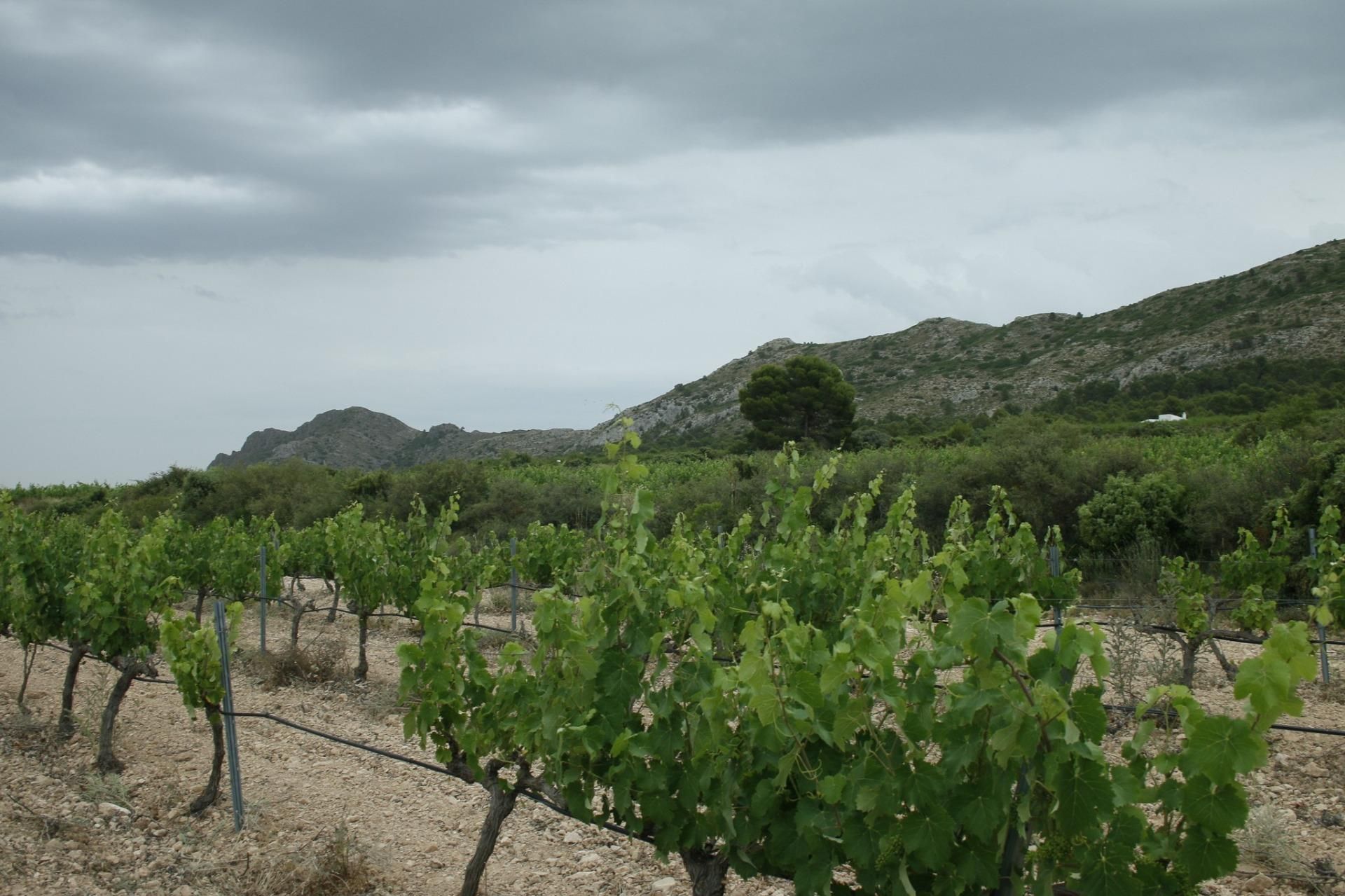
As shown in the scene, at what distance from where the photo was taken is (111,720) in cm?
610

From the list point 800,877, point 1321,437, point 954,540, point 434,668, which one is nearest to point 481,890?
point 434,668

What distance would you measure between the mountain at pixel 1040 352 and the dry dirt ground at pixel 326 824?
1177 inches

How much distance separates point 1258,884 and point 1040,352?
43370 millimetres

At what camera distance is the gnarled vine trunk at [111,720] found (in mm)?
6031

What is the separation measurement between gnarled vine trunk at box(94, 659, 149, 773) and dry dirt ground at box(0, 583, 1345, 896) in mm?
113

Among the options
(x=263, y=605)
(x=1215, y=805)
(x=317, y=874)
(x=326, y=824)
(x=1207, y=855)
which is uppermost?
(x=1215, y=805)

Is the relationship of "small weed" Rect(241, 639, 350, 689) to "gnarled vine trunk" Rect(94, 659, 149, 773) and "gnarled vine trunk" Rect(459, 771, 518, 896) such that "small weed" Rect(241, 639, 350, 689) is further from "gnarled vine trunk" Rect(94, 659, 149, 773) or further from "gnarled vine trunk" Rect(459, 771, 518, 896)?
"gnarled vine trunk" Rect(459, 771, 518, 896)

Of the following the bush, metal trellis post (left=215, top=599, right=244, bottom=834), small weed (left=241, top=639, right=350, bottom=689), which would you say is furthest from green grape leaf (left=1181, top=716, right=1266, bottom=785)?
the bush

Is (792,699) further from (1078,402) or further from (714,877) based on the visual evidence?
(1078,402)

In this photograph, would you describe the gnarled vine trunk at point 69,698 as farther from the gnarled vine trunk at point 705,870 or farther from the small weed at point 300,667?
the gnarled vine trunk at point 705,870

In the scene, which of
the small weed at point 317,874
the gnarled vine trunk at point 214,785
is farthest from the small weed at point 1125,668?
the gnarled vine trunk at point 214,785

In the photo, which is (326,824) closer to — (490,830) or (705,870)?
(490,830)

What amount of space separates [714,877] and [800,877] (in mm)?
582

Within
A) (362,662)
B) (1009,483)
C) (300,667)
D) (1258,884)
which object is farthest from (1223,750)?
(1009,483)
